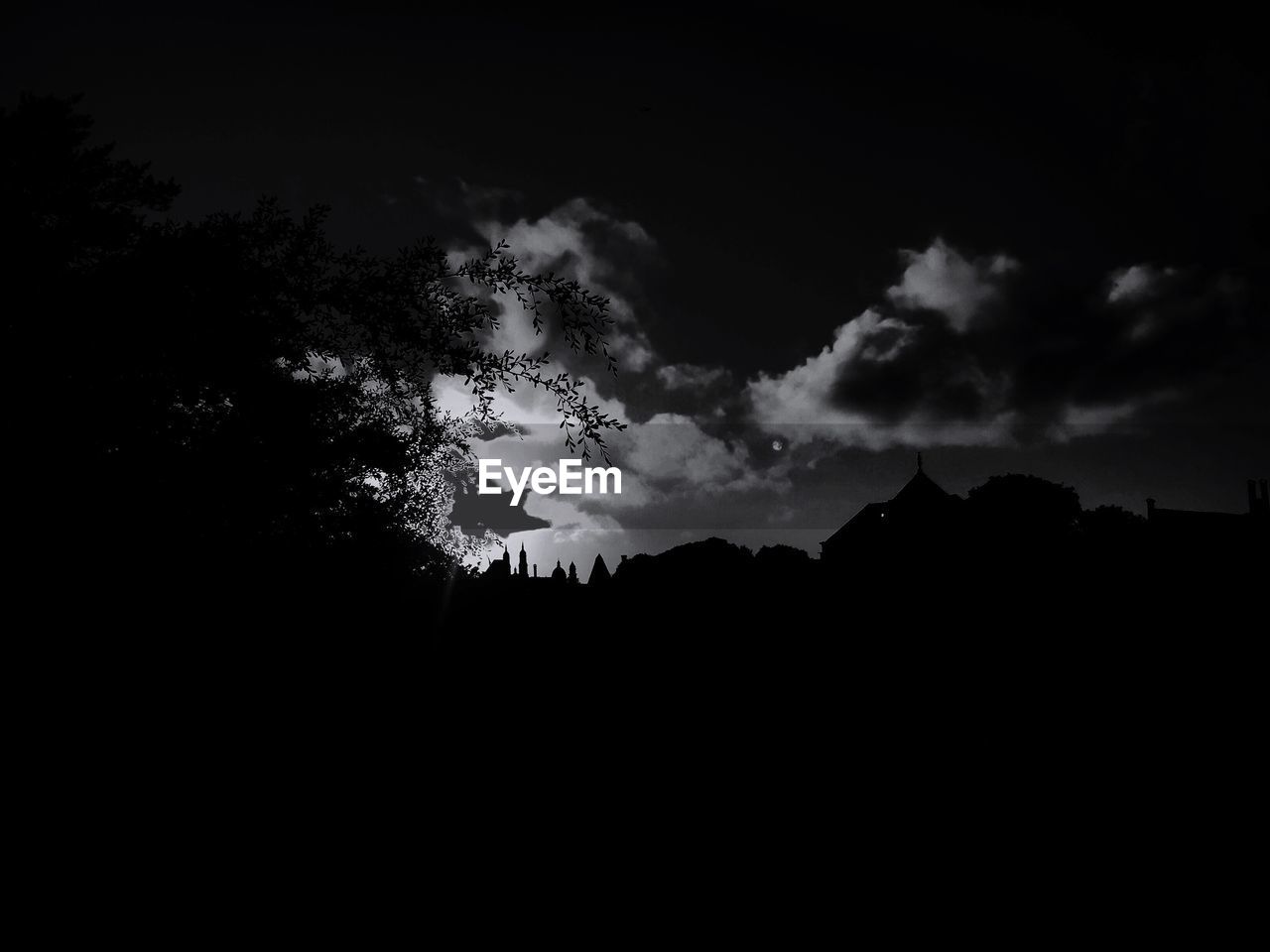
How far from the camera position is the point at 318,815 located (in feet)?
19.8

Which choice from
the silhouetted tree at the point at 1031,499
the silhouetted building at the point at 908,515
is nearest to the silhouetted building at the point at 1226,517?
the silhouetted tree at the point at 1031,499

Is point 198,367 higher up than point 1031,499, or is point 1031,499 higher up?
point 1031,499

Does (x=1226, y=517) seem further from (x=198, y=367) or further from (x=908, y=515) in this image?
(x=198, y=367)

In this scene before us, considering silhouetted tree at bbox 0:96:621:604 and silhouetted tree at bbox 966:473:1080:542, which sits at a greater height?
silhouetted tree at bbox 966:473:1080:542

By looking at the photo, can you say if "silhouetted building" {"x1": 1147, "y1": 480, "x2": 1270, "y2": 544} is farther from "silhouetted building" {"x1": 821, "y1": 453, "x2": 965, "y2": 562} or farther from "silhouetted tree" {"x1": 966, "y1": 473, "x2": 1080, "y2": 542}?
"silhouetted building" {"x1": 821, "y1": 453, "x2": 965, "y2": 562}

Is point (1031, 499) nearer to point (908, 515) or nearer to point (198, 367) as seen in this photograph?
point (908, 515)

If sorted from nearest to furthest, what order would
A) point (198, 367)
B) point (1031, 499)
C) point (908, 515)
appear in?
point (198, 367)
point (908, 515)
point (1031, 499)

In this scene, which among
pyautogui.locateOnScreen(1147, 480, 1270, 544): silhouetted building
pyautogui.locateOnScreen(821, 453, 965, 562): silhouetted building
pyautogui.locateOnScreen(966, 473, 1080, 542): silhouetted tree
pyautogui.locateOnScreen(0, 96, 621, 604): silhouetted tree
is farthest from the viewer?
pyautogui.locateOnScreen(966, 473, 1080, 542): silhouetted tree

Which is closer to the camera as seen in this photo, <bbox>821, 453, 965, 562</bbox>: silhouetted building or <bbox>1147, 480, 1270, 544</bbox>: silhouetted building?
<bbox>1147, 480, 1270, 544</bbox>: silhouetted building

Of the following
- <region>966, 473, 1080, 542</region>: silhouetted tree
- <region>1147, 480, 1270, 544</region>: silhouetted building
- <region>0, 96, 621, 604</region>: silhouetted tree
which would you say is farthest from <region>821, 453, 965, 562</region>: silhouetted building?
<region>0, 96, 621, 604</region>: silhouetted tree

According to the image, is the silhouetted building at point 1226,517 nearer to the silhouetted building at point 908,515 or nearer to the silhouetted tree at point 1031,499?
the silhouetted tree at point 1031,499

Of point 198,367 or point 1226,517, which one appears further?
point 1226,517

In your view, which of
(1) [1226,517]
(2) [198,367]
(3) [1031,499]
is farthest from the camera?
(3) [1031,499]

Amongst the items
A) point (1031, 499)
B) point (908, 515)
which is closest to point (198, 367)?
point (908, 515)
